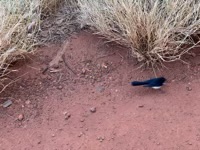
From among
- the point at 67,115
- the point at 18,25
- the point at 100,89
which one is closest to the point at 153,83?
the point at 100,89

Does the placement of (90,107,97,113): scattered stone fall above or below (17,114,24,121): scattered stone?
below

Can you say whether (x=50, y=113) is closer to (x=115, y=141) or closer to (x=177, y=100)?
(x=115, y=141)

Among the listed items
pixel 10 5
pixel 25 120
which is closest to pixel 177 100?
pixel 25 120

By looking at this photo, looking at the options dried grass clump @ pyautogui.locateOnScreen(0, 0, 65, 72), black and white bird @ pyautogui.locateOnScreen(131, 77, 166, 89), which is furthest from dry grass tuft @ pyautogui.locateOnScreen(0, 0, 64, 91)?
black and white bird @ pyautogui.locateOnScreen(131, 77, 166, 89)

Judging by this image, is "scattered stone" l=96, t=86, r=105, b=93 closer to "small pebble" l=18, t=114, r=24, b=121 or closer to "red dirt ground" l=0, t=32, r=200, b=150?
"red dirt ground" l=0, t=32, r=200, b=150

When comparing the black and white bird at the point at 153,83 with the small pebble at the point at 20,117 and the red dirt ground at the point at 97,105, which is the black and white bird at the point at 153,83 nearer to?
the red dirt ground at the point at 97,105

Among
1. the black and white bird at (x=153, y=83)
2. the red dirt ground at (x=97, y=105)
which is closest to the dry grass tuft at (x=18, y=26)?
the red dirt ground at (x=97, y=105)
